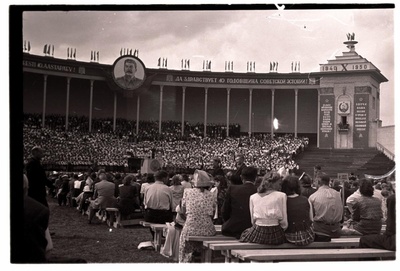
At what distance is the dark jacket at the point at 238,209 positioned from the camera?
297 inches

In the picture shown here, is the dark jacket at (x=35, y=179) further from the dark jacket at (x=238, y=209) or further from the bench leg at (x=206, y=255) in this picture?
the dark jacket at (x=238, y=209)

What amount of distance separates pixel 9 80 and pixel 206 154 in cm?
1038

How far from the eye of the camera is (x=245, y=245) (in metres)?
7.04

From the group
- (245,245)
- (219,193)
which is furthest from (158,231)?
(245,245)

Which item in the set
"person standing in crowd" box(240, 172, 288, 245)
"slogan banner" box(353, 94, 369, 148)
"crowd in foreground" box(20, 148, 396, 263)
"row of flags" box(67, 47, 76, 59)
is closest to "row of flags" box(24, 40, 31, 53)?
"row of flags" box(67, 47, 76, 59)

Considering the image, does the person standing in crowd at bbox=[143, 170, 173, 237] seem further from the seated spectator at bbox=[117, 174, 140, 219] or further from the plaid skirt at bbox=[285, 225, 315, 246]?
the plaid skirt at bbox=[285, 225, 315, 246]

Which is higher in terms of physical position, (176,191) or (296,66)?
(296,66)

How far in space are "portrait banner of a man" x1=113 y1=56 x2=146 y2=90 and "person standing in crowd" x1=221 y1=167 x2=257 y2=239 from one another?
668 centimetres

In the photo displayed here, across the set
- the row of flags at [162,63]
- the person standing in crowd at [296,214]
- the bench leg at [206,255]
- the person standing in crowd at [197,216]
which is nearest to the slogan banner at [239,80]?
the row of flags at [162,63]

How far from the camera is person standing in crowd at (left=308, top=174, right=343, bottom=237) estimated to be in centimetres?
812

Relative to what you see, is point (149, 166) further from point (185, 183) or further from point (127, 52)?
point (185, 183)

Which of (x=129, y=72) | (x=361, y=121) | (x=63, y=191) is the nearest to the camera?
(x=63, y=191)

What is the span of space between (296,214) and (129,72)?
958cm

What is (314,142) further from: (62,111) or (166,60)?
(62,111)
